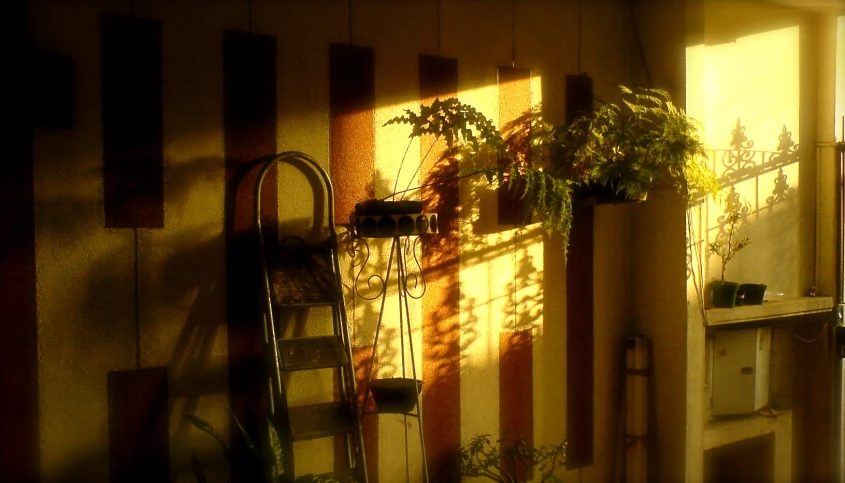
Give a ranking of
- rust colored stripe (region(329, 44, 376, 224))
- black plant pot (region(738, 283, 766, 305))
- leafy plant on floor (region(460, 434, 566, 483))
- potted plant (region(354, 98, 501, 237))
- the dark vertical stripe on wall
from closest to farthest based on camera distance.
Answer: the dark vertical stripe on wall < potted plant (region(354, 98, 501, 237)) < rust colored stripe (region(329, 44, 376, 224)) < leafy plant on floor (region(460, 434, 566, 483)) < black plant pot (region(738, 283, 766, 305))

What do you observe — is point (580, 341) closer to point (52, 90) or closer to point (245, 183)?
point (245, 183)

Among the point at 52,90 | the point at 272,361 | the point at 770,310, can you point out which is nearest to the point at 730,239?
the point at 770,310

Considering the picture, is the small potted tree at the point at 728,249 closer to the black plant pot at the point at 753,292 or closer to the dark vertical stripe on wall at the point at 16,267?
the black plant pot at the point at 753,292

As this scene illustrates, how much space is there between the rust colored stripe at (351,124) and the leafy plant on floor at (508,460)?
4.21 ft

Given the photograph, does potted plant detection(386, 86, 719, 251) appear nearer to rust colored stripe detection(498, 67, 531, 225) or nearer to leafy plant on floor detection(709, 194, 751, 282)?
rust colored stripe detection(498, 67, 531, 225)

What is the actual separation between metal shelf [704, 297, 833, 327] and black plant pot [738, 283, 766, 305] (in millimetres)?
38

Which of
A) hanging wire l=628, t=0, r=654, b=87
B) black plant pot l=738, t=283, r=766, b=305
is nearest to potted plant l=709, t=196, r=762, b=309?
black plant pot l=738, t=283, r=766, b=305

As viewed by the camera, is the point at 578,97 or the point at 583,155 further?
the point at 578,97

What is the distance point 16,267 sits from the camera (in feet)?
7.36

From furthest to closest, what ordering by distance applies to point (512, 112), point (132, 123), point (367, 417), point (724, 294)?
point (724, 294), point (512, 112), point (367, 417), point (132, 123)

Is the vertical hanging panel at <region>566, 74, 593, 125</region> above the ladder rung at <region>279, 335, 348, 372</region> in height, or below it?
above

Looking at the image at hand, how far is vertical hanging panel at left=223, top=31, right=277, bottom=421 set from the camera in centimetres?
260

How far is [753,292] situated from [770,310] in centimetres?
14

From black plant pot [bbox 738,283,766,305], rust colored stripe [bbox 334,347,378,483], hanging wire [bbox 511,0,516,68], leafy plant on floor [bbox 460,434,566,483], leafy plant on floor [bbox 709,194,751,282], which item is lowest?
leafy plant on floor [bbox 460,434,566,483]
